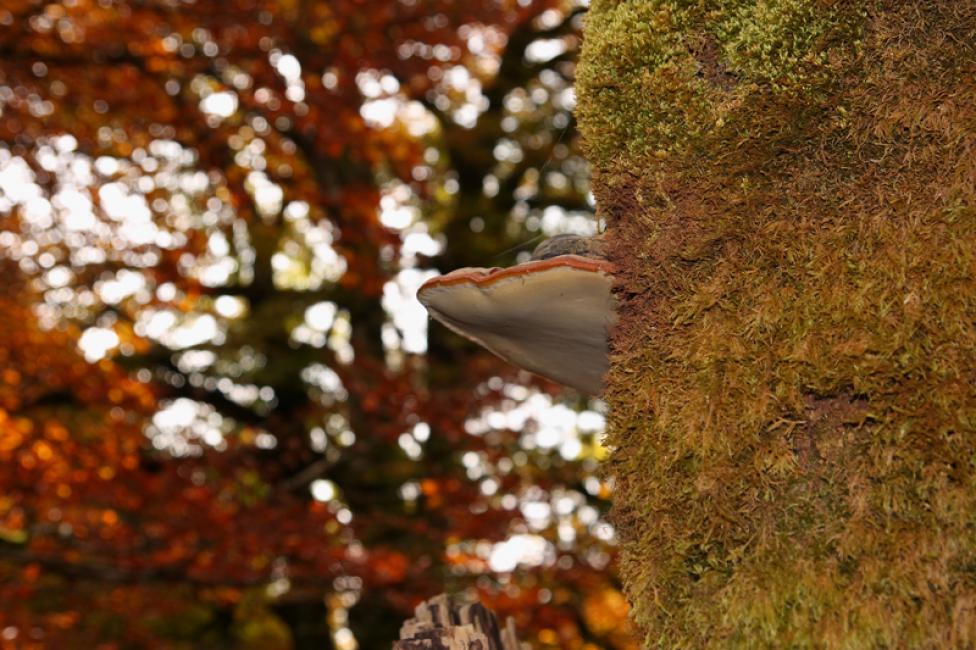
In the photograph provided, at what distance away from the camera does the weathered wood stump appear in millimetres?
1649

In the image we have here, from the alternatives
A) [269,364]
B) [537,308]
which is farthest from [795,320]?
[269,364]

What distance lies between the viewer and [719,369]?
4.61ft

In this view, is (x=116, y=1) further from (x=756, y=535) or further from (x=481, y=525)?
(x=756, y=535)

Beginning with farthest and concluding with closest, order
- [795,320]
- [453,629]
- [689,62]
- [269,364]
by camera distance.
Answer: [269,364], [453,629], [689,62], [795,320]

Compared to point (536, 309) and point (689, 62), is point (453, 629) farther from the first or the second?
point (689, 62)

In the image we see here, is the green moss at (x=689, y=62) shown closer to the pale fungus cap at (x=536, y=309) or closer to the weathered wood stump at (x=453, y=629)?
the pale fungus cap at (x=536, y=309)

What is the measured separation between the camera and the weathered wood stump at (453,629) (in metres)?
1.65

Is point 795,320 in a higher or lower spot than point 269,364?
higher

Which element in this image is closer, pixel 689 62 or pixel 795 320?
pixel 795 320

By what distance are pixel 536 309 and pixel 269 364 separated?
7774 millimetres

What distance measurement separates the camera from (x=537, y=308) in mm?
1548

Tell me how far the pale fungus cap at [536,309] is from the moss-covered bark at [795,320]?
6cm

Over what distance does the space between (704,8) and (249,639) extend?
36.7 feet

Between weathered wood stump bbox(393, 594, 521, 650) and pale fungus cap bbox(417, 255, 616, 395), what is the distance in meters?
0.48
